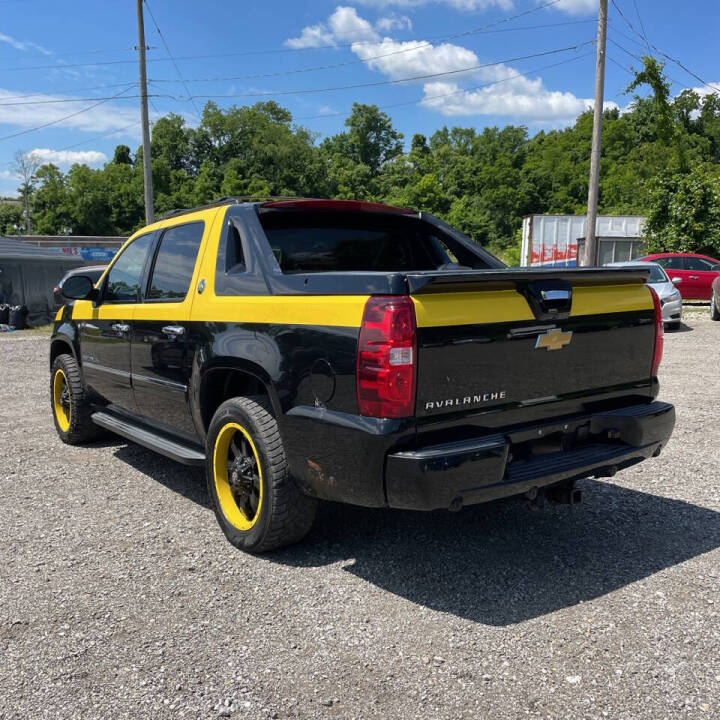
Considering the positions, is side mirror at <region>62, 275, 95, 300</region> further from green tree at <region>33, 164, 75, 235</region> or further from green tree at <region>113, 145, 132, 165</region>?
green tree at <region>113, 145, 132, 165</region>

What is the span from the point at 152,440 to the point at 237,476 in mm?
973

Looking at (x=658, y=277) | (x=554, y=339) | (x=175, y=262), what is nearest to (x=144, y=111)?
(x=658, y=277)

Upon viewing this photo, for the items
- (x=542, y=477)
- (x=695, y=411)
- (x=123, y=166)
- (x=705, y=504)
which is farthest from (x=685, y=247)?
(x=123, y=166)

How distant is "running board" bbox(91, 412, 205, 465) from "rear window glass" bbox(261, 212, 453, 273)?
1.25 meters

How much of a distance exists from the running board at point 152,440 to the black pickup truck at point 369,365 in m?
0.02

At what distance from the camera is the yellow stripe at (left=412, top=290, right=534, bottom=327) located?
285cm

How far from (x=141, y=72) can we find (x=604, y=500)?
2189cm

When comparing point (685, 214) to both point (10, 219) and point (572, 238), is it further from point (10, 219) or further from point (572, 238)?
point (10, 219)

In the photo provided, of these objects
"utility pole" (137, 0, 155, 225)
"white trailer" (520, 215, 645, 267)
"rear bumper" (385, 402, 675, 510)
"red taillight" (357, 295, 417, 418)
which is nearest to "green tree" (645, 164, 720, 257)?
"white trailer" (520, 215, 645, 267)

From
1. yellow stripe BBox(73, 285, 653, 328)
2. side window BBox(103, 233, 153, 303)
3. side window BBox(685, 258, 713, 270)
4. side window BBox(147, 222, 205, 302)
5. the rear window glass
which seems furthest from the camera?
side window BBox(685, 258, 713, 270)

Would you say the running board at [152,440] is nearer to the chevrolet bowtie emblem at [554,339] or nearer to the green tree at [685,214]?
the chevrolet bowtie emblem at [554,339]

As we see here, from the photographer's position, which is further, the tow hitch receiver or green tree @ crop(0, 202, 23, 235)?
green tree @ crop(0, 202, 23, 235)

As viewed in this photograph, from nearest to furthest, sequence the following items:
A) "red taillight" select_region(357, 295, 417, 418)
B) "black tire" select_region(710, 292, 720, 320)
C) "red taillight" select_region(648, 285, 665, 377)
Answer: "red taillight" select_region(357, 295, 417, 418) < "red taillight" select_region(648, 285, 665, 377) < "black tire" select_region(710, 292, 720, 320)

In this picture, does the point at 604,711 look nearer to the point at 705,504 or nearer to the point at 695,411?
the point at 705,504
